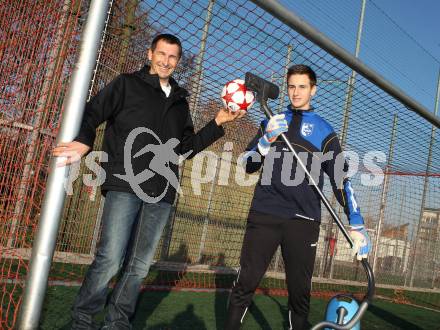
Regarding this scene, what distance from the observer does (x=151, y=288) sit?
4762 millimetres

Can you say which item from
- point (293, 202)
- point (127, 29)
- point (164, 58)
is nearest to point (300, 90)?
point (293, 202)

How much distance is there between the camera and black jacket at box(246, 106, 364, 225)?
285 centimetres

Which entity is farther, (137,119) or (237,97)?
(237,97)

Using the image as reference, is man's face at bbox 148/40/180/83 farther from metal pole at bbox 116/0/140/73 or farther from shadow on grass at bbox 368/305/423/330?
shadow on grass at bbox 368/305/423/330

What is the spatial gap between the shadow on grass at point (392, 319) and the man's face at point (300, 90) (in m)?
3.61

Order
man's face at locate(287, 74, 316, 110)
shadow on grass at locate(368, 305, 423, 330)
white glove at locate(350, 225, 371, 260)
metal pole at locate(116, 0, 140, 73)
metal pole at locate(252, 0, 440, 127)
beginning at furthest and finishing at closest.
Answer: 1. shadow on grass at locate(368, 305, 423, 330)
2. metal pole at locate(116, 0, 140, 73)
3. man's face at locate(287, 74, 316, 110)
4. metal pole at locate(252, 0, 440, 127)
5. white glove at locate(350, 225, 371, 260)

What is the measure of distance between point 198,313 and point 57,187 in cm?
255

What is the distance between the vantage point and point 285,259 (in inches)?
110

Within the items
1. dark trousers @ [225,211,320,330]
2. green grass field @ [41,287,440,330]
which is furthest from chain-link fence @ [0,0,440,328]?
dark trousers @ [225,211,320,330]

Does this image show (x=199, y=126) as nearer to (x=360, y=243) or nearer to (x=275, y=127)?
(x=275, y=127)

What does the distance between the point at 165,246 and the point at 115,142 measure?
4.72 metres

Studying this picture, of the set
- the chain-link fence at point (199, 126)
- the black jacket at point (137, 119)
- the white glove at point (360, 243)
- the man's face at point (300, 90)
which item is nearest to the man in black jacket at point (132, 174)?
the black jacket at point (137, 119)

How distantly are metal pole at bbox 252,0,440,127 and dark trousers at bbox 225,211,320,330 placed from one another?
1.21 meters

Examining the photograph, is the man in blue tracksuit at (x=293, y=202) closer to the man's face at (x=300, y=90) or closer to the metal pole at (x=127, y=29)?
the man's face at (x=300, y=90)
